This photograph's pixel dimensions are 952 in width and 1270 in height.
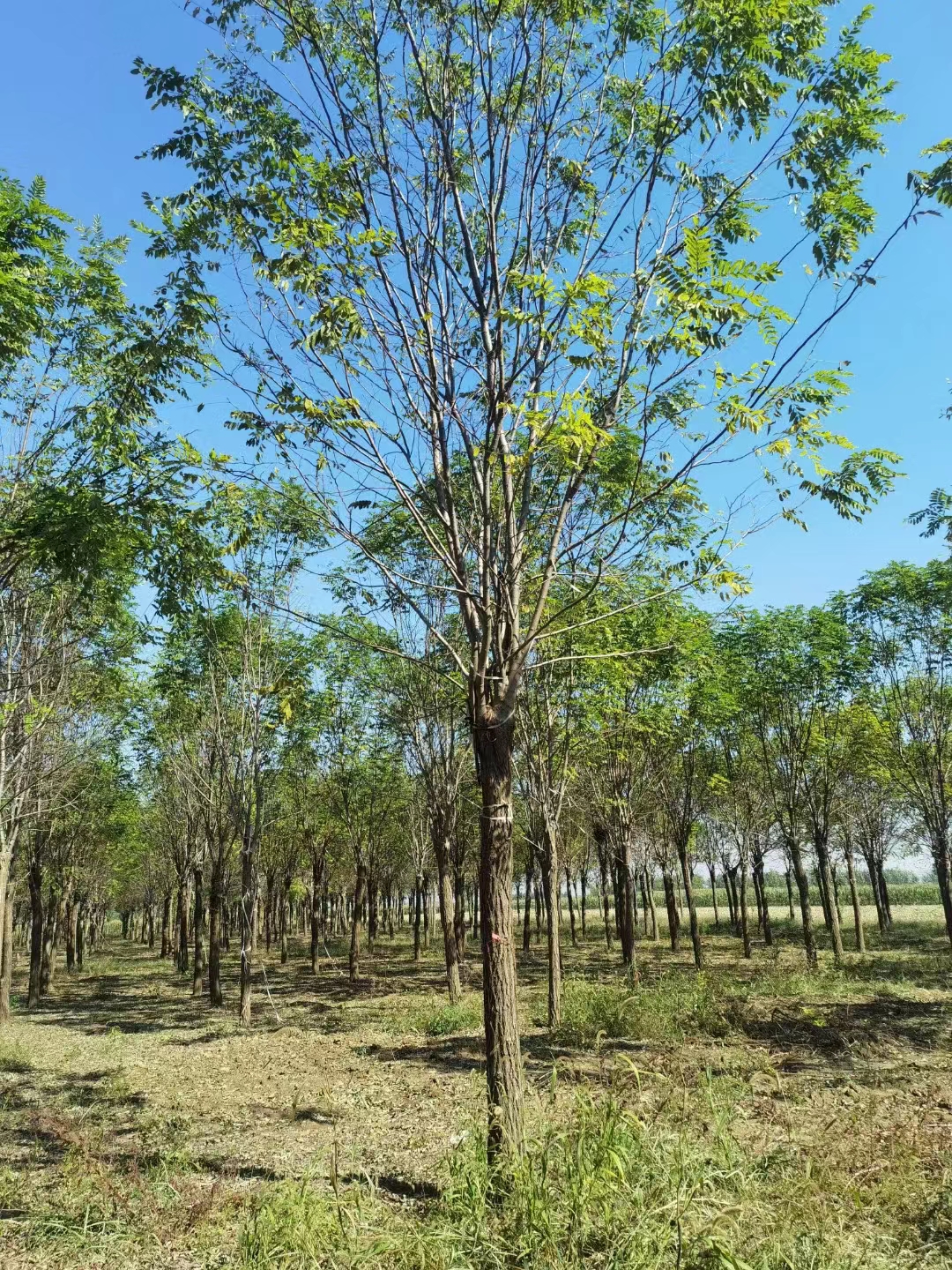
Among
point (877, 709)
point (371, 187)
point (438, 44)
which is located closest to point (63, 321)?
point (371, 187)

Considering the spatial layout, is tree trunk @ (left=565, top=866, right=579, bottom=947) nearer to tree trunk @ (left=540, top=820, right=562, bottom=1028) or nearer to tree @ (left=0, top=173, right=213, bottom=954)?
tree trunk @ (left=540, top=820, right=562, bottom=1028)

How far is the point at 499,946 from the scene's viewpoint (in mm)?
5691

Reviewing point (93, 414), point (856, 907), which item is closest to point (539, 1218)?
point (93, 414)

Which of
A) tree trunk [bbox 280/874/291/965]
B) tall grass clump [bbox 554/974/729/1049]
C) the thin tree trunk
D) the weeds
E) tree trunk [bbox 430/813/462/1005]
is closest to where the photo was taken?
the weeds

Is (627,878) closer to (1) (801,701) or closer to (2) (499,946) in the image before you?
(1) (801,701)

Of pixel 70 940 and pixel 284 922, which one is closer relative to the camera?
pixel 70 940

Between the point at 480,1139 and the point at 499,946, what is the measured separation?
5.67ft

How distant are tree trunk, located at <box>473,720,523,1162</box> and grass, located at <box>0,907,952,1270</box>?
0.30 metres

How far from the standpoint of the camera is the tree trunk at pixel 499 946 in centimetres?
543

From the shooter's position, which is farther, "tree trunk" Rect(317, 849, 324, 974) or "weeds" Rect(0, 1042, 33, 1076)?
"tree trunk" Rect(317, 849, 324, 974)

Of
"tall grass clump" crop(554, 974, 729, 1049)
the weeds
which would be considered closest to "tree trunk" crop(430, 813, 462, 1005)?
"tall grass clump" crop(554, 974, 729, 1049)

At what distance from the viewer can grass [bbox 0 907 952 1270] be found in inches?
182

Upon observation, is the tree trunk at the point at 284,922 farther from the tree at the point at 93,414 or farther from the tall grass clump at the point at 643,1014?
the tree at the point at 93,414

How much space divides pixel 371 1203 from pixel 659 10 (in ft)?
31.4
